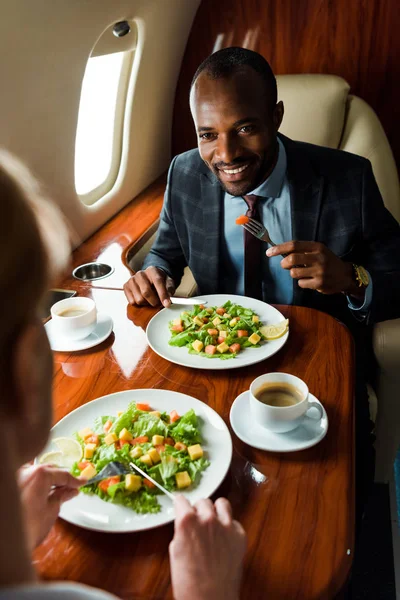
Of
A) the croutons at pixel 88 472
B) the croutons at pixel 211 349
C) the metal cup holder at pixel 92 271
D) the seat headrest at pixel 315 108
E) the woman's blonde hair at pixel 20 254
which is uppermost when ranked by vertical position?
the woman's blonde hair at pixel 20 254

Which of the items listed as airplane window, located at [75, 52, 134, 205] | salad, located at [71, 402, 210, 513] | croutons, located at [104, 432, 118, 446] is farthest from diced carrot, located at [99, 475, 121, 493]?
airplane window, located at [75, 52, 134, 205]

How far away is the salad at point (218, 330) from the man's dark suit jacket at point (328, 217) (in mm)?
408

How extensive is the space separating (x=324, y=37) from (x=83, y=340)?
215 centimetres

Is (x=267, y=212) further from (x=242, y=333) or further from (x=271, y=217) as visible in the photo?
(x=242, y=333)

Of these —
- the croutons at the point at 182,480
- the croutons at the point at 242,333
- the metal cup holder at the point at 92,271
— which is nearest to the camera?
the croutons at the point at 182,480

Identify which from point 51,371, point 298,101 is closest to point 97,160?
point 298,101

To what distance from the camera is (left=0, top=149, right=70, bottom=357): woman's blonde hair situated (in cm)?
48

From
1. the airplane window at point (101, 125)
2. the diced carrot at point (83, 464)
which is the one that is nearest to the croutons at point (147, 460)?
the diced carrot at point (83, 464)

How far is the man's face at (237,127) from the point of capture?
175 centimetres

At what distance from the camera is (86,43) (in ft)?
6.76

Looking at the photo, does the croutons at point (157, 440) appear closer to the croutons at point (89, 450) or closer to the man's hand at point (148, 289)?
the croutons at point (89, 450)

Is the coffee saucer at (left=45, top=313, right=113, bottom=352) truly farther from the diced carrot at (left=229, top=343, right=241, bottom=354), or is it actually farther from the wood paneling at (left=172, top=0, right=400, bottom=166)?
the wood paneling at (left=172, top=0, right=400, bottom=166)

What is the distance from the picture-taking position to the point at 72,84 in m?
2.10

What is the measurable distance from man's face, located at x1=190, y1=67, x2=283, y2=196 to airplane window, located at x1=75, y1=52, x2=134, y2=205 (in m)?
0.90
